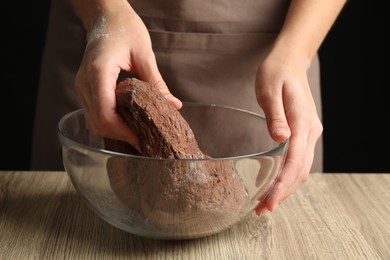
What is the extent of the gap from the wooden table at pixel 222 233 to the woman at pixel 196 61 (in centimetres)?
6

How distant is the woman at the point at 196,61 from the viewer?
103cm

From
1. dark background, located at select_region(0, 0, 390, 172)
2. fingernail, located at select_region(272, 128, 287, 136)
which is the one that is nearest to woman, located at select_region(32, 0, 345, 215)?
fingernail, located at select_region(272, 128, 287, 136)

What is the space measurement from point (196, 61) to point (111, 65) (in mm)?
389

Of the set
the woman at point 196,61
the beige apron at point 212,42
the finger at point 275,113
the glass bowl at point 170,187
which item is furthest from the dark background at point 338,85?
the glass bowl at point 170,187

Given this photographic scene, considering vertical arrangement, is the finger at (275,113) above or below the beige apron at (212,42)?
above

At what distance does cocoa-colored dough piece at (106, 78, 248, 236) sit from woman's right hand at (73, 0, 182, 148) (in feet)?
0.07

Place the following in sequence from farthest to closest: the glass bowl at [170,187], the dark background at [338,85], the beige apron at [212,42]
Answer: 1. the dark background at [338,85]
2. the beige apron at [212,42]
3. the glass bowl at [170,187]

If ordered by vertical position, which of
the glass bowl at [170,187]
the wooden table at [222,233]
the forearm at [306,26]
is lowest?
the wooden table at [222,233]

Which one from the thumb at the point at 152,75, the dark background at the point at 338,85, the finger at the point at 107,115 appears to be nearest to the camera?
the finger at the point at 107,115

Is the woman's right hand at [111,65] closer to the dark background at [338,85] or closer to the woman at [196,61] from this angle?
the woman at [196,61]

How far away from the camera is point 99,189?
0.91m

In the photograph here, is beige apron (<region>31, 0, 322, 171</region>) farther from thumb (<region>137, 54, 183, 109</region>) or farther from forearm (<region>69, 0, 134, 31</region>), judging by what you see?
thumb (<region>137, 54, 183, 109</region>)

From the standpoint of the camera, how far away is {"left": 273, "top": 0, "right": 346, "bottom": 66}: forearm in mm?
1226

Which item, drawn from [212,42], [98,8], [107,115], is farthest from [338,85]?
[107,115]
